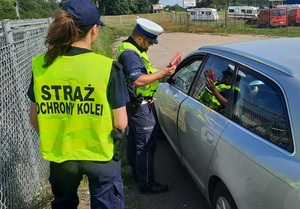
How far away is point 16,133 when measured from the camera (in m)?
3.23

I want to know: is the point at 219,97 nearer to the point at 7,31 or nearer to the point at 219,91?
the point at 219,91

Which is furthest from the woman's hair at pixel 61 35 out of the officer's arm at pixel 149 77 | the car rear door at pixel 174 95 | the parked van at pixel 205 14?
the parked van at pixel 205 14

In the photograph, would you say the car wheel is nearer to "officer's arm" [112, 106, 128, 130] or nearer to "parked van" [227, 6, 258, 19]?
"officer's arm" [112, 106, 128, 130]

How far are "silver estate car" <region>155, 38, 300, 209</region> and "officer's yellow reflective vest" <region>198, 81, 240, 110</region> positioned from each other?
2 centimetres

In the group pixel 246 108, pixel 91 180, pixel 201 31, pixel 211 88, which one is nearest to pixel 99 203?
pixel 91 180

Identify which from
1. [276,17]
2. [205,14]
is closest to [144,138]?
[276,17]

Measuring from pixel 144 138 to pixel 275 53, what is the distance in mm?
1640

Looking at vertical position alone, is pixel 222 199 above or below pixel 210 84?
below

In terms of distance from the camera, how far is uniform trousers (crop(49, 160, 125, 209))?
7.18ft

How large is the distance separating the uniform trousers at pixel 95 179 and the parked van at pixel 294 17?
40155mm

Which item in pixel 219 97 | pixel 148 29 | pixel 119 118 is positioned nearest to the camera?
pixel 119 118

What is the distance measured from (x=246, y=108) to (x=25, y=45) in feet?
8.83

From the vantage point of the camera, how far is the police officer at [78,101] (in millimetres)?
2035

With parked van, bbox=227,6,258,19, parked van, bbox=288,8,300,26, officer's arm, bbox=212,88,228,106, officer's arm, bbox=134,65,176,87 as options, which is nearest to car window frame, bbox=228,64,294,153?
officer's arm, bbox=212,88,228,106
